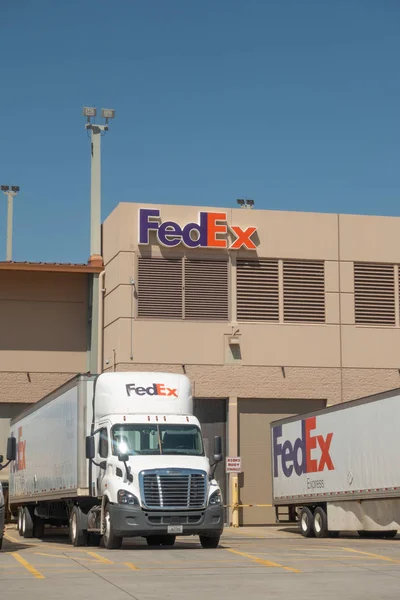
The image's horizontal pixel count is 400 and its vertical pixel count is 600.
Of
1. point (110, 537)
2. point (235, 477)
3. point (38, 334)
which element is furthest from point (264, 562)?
point (38, 334)

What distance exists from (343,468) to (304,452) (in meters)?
3.00

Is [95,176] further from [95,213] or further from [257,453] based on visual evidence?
[257,453]

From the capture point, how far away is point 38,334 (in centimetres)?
4138

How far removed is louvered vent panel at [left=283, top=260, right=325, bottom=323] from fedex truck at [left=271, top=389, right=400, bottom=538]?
7667mm

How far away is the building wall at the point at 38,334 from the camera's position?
1602 inches

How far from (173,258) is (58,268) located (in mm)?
4802

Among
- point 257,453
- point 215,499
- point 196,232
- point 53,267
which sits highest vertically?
point 196,232

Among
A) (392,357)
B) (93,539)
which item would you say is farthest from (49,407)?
(392,357)

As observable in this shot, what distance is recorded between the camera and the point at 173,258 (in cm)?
3912

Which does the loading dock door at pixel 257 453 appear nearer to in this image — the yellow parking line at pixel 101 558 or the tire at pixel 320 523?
the tire at pixel 320 523

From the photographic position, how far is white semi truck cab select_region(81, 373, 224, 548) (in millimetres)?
21828

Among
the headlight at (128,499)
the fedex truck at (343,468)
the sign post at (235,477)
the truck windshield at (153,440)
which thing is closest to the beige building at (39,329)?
the sign post at (235,477)

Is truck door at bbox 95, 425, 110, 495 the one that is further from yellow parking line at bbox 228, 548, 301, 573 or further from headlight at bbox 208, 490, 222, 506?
yellow parking line at bbox 228, 548, 301, 573

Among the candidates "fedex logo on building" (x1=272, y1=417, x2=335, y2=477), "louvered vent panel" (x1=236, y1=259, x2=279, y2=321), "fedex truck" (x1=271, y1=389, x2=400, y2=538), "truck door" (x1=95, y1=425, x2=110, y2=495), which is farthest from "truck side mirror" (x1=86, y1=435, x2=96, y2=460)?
"louvered vent panel" (x1=236, y1=259, x2=279, y2=321)
